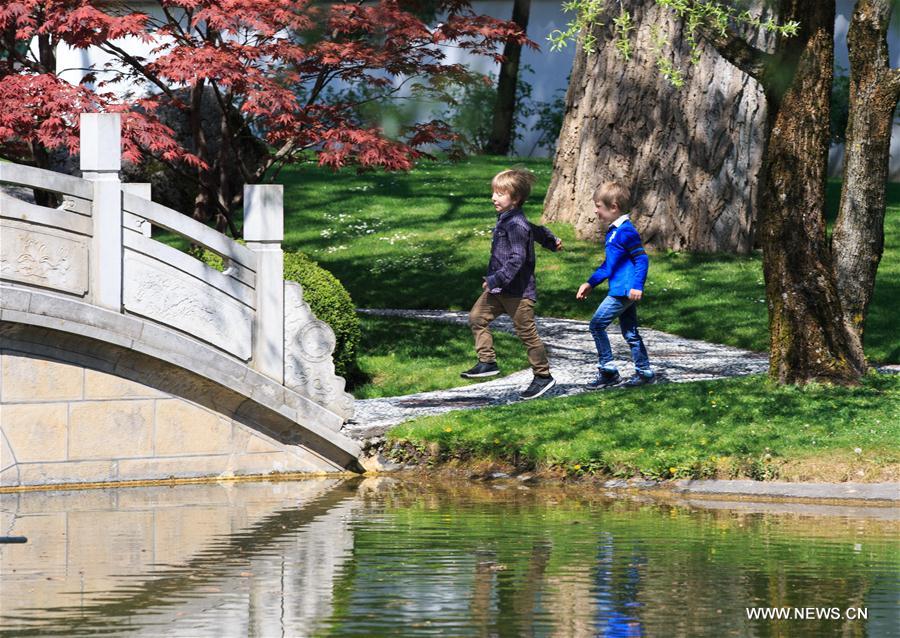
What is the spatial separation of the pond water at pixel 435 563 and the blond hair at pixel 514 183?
2.71 meters

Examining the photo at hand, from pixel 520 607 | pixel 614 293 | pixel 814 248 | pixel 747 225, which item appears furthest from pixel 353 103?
pixel 520 607

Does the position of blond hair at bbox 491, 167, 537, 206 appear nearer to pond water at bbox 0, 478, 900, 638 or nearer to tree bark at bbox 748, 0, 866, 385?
tree bark at bbox 748, 0, 866, 385

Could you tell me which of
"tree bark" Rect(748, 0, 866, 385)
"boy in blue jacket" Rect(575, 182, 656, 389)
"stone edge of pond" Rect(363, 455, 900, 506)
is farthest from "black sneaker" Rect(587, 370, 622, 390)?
"stone edge of pond" Rect(363, 455, 900, 506)

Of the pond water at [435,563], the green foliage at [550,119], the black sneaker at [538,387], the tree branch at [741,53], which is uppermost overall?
the green foliage at [550,119]

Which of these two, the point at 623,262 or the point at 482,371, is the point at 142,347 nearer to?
the point at 482,371

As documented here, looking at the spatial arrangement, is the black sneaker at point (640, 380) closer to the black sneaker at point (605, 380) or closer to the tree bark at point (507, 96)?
the black sneaker at point (605, 380)

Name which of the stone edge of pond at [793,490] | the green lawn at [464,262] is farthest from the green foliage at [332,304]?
the green lawn at [464,262]

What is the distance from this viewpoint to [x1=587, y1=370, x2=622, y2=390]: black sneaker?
13.9m

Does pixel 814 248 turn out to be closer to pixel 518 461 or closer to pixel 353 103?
pixel 518 461

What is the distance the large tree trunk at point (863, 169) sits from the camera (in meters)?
14.3

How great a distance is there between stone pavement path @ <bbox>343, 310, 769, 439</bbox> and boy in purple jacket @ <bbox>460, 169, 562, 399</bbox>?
75cm
